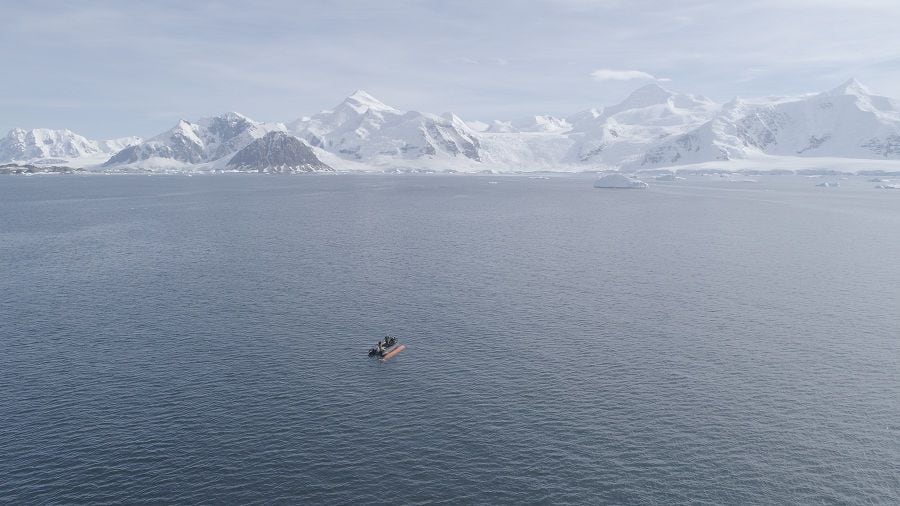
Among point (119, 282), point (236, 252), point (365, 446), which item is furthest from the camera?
point (236, 252)

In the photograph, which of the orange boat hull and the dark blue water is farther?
the orange boat hull

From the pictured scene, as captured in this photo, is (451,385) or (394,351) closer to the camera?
(451,385)

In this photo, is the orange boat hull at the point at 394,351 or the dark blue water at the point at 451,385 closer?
the dark blue water at the point at 451,385

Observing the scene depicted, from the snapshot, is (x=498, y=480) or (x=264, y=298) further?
(x=264, y=298)

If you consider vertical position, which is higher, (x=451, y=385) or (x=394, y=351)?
(x=394, y=351)

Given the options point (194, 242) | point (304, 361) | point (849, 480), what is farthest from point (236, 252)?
point (849, 480)

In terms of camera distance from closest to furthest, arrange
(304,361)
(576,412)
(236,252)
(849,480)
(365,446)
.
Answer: (849,480), (365,446), (576,412), (304,361), (236,252)

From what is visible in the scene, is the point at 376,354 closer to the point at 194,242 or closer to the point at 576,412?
the point at 576,412
